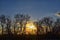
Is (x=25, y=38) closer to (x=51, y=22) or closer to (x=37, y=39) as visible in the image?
(x=37, y=39)

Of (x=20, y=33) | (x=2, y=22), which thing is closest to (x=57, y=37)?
(x=20, y=33)

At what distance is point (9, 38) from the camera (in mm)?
18109

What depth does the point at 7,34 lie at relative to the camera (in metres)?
17.9

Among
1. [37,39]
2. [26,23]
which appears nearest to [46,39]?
[37,39]

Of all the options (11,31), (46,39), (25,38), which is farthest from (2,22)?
(46,39)

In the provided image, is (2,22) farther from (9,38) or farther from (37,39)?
(37,39)

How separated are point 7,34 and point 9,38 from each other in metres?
0.45

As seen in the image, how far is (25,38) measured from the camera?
714 inches

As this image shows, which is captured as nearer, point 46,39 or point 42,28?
point 46,39

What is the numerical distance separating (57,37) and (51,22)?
1.64 meters

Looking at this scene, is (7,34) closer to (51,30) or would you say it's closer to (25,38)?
(25,38)

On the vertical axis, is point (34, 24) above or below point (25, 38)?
above

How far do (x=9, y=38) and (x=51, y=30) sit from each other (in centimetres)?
356

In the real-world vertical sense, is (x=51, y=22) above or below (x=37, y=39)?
above
